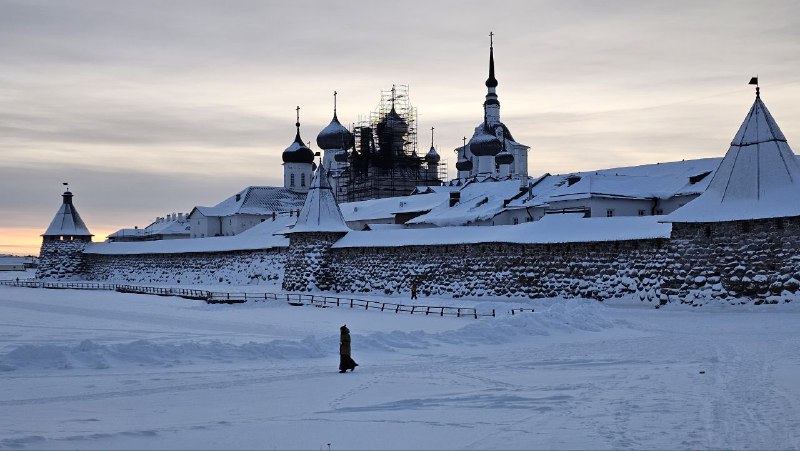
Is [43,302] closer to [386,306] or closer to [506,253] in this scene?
[386,306]

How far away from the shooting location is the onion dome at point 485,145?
71.8m

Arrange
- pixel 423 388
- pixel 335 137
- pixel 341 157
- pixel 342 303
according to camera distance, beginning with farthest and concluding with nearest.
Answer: pixel 335 137, pixel 341 157, pixel 342 303, pixel 423 388

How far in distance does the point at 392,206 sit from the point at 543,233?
2904cm

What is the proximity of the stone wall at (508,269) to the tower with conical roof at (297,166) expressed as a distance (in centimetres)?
4117

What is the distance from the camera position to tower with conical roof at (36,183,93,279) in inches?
2430

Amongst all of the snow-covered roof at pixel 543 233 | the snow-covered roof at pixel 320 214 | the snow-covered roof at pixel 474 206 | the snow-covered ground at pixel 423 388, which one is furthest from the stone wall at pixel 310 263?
the snow-covered ground at pixel 423 388

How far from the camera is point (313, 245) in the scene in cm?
3978

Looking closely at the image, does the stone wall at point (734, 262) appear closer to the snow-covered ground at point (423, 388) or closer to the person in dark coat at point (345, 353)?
the snow-covered ground at point (423, 388)

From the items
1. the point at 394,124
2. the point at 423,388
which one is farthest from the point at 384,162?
the point at 423,388

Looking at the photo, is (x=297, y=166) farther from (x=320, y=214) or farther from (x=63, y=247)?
(x=320, y=214)

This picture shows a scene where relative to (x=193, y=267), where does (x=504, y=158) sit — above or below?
above

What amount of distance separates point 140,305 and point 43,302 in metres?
5.94

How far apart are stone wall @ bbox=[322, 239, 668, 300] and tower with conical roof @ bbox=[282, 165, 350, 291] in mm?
457

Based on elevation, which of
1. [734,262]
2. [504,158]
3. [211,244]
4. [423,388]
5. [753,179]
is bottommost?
[423,388]
